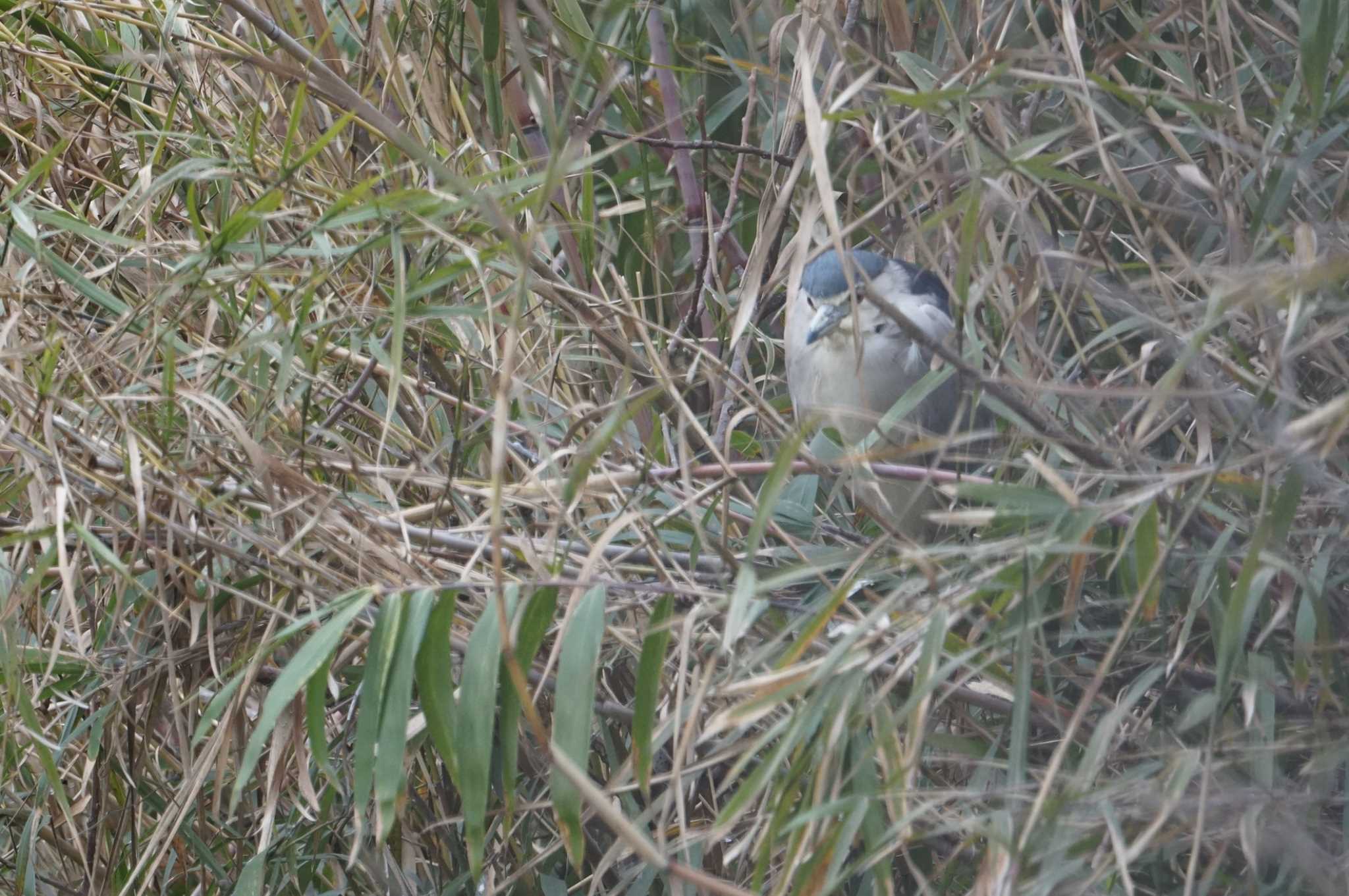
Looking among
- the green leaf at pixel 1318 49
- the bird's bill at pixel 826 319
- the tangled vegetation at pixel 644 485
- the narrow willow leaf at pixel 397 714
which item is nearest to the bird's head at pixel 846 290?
the bird's bill at pixel 826 319

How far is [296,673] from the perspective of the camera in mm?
1388

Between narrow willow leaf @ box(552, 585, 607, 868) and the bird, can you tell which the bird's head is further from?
narrow willow leaf @ box(552, 585, 607, 868)

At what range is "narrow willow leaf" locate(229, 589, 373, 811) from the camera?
1356 millimetres

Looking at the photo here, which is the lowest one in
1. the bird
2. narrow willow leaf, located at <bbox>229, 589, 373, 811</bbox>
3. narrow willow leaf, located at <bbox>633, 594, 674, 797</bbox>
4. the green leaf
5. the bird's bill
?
the bird

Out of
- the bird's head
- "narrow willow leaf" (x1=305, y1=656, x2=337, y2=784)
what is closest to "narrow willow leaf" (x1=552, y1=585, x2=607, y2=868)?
"narrow willow leaf" (x1=305, y1=656, x2=337, y2=784)

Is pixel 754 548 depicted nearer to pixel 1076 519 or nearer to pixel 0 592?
pixel 1076 519

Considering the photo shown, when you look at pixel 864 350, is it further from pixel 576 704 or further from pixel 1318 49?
pixel 576 704

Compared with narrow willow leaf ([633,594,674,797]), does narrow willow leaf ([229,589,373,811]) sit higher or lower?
higher

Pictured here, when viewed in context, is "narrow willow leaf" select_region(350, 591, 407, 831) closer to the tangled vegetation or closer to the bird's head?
the tangled vegetation

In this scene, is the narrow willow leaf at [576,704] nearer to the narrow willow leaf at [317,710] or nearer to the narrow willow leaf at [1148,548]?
the narrow willow leaf at [317,710]

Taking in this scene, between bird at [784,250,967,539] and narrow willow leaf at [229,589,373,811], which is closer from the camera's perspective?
narrow willow leaf at [229,589,373,811]

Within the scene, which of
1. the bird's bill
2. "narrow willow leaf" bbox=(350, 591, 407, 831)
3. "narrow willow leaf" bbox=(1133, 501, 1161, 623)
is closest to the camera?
"narrow willow leaf" bbox=(1133, 501, 1161, 623)

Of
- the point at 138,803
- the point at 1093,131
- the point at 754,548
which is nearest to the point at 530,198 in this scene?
the point at 754,548

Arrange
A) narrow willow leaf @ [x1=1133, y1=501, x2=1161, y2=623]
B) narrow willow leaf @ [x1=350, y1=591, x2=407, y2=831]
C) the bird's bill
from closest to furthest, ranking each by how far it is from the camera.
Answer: narrow willow leaf @ [x1=1133, y1=501, x2=1161, y2=623] < narrow willow leaf @ [x1=350, y1=591, x2=407, y2=831] < the bird's bill
